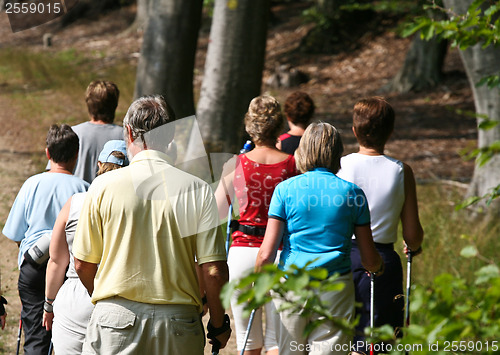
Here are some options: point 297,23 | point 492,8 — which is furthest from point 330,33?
point 492,8

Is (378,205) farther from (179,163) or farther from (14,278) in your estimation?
(179,163)

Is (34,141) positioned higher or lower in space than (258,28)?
lower

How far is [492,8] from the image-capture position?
2.83m

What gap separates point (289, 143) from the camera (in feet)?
18.6

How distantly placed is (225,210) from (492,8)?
270cm

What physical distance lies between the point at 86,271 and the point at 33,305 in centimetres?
153

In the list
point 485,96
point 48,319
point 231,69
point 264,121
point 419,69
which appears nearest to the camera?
point 48,319

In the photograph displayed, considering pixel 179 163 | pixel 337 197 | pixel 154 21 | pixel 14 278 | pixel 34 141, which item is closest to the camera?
pixel 337 197

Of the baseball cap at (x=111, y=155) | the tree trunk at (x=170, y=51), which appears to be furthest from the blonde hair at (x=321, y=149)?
the tree trunk at (x=170, y=51)

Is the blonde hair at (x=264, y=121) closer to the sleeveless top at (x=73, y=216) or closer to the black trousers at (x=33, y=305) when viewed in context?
the sleeveless top at (x=73, y=216)

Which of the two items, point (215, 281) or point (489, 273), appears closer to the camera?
point (489, 273)

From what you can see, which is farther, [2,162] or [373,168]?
[2,162]

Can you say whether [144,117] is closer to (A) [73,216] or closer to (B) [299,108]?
(A) [73,216]

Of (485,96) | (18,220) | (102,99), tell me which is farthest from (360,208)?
(485,96)
